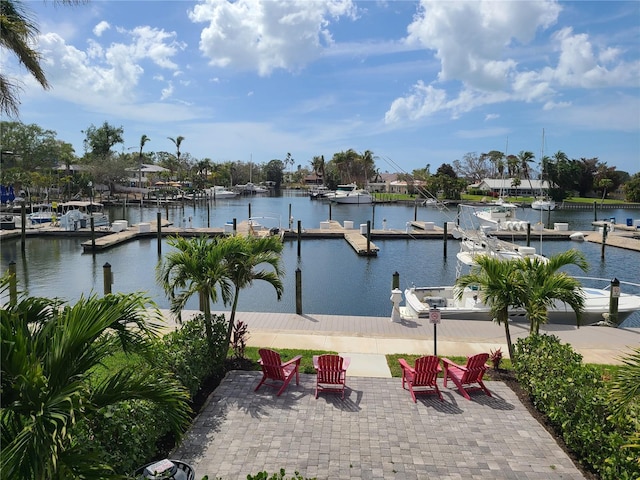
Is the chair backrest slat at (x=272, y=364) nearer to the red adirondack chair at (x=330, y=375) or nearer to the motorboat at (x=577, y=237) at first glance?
the red adirondack chair at (x=330, y=375)

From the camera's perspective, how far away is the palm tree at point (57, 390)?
322 cm

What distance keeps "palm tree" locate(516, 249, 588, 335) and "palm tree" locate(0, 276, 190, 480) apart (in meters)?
7.97

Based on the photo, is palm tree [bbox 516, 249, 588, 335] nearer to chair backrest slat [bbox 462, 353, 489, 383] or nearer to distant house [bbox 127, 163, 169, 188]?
chair backrest slat [bbox 462, 353, 489, 383]

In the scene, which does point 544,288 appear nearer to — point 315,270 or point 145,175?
point 315,270

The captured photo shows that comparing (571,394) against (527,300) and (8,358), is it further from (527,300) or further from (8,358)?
(8,358)

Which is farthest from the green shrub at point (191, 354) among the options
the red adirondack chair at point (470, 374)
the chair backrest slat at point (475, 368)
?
the chair backrest slat at point (475, 368)

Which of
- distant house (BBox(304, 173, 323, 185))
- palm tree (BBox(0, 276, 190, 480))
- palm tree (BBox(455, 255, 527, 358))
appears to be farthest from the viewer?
distant house (BBox(304, 173, 323, 185))

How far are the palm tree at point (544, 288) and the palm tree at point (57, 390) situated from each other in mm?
7972

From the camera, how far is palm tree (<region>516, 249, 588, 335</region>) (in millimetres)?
9906

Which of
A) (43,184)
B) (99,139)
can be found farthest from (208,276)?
(99,139)

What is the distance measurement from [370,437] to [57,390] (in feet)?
18.1

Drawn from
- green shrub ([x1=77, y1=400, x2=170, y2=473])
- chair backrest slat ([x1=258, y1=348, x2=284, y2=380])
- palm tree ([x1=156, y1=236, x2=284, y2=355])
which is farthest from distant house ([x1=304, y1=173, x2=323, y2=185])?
green shrub ([x1=77, y1=400, x2=170, y2=473])

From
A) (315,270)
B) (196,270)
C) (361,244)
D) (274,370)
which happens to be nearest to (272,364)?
(274,370)

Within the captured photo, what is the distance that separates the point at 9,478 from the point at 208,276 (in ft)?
22.3
